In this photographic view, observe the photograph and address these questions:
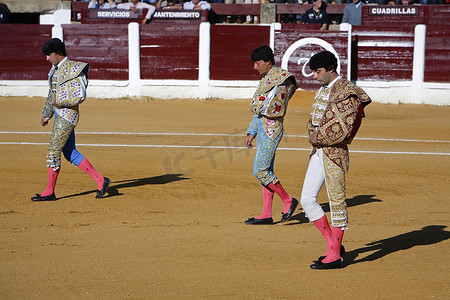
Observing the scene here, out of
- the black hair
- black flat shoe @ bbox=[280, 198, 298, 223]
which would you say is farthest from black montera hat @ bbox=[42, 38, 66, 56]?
black flat shoe @ bbox=[280, 198, 298, 223]

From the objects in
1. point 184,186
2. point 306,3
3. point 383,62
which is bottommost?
point 184,186

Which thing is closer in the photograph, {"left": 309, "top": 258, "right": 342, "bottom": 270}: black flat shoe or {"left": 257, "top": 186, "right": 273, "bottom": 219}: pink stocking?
{"left": 309, "top": 258, "right": 342, "bottom": 270}: black flat shoe

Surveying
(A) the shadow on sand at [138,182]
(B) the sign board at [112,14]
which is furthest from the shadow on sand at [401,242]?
(B) the sign board at [112,14]

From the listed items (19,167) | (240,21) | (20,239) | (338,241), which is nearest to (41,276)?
(20,239)

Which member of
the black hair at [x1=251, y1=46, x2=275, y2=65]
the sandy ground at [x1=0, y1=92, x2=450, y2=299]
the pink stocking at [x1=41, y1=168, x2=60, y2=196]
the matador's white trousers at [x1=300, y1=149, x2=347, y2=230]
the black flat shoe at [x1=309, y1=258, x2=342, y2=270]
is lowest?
the sandy ground at [x1=0, y1=92, x2=450, y2=299]

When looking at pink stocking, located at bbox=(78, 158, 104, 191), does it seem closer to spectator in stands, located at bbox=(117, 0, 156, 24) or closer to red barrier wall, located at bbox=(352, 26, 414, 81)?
spectator in stands, located at bbox=(117, 0, 156, 24)

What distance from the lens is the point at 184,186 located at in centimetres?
734

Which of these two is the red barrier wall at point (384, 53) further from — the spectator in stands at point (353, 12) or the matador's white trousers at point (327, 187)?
the matador's white trousers at point (327, 187)

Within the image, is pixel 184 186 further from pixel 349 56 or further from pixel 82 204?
pixel 349 56

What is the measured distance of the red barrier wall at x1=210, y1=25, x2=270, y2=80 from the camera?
596 inches

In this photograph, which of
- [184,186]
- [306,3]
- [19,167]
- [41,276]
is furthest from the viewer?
[306,3]

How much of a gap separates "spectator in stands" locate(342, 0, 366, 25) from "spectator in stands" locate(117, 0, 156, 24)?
4152 mm

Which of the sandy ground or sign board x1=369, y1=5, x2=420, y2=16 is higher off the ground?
sign board x1=369, y1=5, x2=420, y2=16

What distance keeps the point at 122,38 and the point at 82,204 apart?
9384mm
